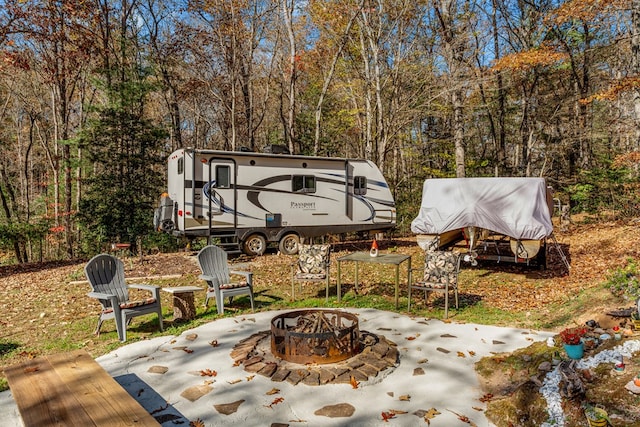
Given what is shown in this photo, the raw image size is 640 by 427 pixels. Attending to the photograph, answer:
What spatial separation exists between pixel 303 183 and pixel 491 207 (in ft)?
17.6

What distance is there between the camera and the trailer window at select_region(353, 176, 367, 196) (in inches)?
496

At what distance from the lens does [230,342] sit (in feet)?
15.8

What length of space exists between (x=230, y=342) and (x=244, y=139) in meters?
20.0

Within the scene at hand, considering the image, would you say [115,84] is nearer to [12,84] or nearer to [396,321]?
[12,84]

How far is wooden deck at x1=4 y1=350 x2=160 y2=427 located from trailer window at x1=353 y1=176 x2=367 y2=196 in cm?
990

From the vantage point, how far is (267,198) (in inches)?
445

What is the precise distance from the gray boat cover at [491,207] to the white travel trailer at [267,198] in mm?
3504

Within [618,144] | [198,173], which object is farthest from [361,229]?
[618,144]

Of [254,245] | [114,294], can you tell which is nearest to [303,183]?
[254,245]

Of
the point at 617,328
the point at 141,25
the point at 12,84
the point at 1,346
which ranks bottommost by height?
the point at 1,346

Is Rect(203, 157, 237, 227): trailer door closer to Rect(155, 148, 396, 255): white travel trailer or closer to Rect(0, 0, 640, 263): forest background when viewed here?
Rect(155, 148, 396, 255): white travel trailer

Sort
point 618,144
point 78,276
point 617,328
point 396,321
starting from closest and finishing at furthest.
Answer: point 617,328
point 396,321
point 78,276
point 618,144

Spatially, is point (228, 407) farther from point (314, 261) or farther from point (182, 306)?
point (314, 261)

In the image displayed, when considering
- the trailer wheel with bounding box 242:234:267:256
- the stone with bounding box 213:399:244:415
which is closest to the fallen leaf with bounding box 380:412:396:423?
the stone with bounding box 213:399:244:415
